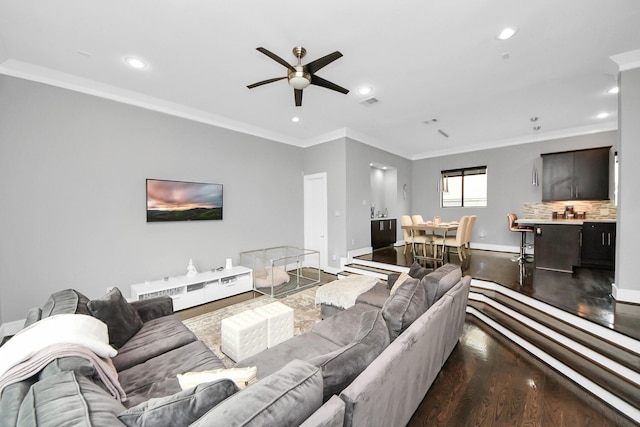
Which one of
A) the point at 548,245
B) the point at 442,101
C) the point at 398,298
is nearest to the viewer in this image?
the point at 398,298

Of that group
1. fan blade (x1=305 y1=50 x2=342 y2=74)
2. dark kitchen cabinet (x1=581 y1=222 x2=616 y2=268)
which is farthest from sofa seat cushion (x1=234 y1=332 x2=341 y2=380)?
dark kitchen cabinet (x1=581 y1=222 x2=616 y2=268)

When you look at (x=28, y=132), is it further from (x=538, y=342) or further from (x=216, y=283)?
(x=538, y=342)

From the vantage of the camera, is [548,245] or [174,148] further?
[548,245]

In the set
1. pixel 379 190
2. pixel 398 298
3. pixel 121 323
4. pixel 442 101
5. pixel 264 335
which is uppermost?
pixel 442 101

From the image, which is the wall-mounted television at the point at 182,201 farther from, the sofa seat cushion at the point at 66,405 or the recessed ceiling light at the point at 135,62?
the sofa seat cushion at the point at 66,405

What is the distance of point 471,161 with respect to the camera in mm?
7105

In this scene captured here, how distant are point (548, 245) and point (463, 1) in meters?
4.49

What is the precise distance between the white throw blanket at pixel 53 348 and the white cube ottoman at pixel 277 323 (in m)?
1.44

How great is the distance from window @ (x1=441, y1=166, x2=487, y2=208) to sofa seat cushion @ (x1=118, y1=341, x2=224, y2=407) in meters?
7.55

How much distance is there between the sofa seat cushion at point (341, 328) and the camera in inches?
84.7

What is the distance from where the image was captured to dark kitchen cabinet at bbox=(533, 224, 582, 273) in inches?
170

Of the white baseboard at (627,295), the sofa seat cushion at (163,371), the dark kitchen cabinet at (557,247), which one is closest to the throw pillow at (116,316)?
the sofa seat cushion at (163,371)

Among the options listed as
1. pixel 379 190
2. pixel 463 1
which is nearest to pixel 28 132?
pixel 463 1

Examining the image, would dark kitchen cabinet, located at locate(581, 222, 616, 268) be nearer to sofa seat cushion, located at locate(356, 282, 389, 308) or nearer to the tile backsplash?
the tile backsplash
